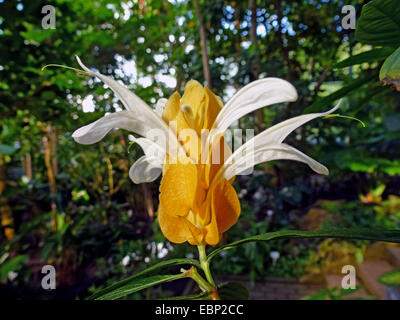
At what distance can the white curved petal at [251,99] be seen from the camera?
0.24 metres

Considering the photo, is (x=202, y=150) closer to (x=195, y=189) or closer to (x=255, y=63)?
(x=195, y=189)

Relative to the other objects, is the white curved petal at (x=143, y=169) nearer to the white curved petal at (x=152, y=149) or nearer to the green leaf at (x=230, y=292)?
the white curved petal at (x=152, y=149)

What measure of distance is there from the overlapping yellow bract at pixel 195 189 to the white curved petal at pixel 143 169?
0.15ft

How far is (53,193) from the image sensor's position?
1872 mm

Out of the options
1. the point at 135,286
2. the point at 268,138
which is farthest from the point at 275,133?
the point at 135,286

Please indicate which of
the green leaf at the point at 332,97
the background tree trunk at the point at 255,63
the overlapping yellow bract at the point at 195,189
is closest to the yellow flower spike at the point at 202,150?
the overlapping yellow bract at the point at 195,189

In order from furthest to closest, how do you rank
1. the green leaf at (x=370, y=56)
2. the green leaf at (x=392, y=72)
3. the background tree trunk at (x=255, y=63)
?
the background tree trunk at (x=255, y=63)
the green leaf at (x=370, y=56)
the green leaf at (x=392, y=72)

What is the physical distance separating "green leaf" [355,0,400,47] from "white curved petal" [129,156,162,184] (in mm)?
307

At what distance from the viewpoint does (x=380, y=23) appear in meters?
0.29

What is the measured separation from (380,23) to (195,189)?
30cm

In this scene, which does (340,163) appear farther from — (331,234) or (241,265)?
(331,234)

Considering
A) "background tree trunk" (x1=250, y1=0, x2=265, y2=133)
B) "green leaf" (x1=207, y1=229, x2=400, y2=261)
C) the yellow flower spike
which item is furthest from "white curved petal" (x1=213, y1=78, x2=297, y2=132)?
"background tree trunk" (x1=250, y1=0, x2=265, y2=133)

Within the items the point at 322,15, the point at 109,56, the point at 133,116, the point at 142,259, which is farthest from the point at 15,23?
the point at 322,15

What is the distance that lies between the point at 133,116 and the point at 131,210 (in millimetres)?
1469
